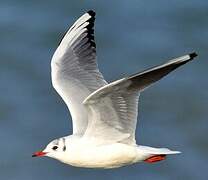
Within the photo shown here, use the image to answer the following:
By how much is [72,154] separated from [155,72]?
3.38ft

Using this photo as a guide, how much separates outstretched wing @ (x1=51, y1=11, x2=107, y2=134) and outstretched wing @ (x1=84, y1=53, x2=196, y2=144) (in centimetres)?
56

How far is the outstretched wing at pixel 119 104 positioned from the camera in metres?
4.78

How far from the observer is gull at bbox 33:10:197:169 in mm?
4914

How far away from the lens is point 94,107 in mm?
5094

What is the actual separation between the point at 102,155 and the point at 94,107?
52cm

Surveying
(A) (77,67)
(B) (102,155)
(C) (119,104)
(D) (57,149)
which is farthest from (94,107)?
(A) (77,67)

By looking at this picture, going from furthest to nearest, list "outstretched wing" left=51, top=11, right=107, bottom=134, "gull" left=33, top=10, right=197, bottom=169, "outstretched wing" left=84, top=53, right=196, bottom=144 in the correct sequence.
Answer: "outstretched wing" left=51, top=11, right=107, bottom=134 < "gull" left=33, top=10, right=197, bottom=169 < "outstretched wing" left=84, top=53, right=196, bottom=144

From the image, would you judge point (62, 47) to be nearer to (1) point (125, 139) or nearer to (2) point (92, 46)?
(2) point (92, 46)

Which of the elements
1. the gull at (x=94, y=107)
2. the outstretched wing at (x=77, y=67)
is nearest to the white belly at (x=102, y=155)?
the gull at (x=94, y=107)

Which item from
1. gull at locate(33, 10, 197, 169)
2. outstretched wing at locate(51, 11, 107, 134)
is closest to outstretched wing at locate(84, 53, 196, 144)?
gull at locate(33, 10, 197, 169)

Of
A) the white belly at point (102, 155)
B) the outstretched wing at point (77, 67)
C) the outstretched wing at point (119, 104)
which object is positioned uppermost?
the outstretched wing at point (77, 67)

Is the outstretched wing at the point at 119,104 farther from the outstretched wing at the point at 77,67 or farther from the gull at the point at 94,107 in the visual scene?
the outstretched wing at the point at 77,67

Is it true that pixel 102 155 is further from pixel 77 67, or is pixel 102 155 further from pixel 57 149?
pixel 77 67

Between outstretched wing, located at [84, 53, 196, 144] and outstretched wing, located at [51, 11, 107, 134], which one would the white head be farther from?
outstretched wing, located at [51, 11, 107, 134]
